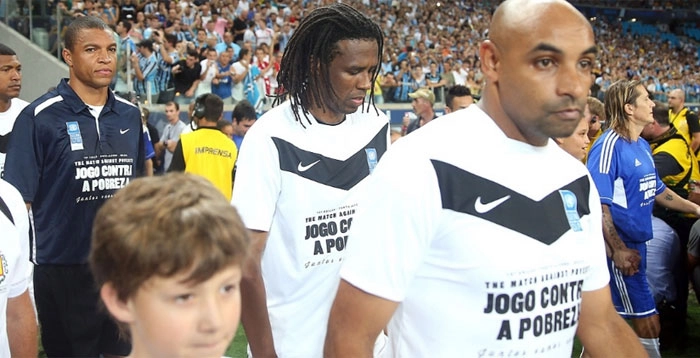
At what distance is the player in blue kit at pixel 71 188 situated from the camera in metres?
3.74

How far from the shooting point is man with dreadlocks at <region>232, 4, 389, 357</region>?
2.56 m

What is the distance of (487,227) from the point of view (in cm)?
181

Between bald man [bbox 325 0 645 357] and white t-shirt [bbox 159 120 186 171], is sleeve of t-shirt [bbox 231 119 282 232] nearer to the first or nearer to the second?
bald man [bbox 325 0 645 357]

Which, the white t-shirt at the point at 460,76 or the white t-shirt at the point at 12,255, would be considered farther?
the white t-shirt at the point at 460,76

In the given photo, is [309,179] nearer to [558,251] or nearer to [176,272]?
[558,251]

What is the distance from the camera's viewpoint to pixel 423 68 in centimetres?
1750

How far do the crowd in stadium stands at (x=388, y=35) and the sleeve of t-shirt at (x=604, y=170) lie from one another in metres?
0.67

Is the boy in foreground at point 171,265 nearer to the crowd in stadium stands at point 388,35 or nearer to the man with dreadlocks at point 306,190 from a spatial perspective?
the man with dreadlocks at point 306,190

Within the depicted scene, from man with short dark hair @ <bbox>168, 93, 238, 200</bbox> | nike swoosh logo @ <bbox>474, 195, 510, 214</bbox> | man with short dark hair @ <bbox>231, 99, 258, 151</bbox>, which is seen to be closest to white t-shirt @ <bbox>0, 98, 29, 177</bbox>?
man with short dark hair @ <bbox>168, 93, 238, 200</bbox>

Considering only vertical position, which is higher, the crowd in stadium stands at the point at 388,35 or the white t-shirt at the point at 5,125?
the crowd in stadium stands at the point at 388,35

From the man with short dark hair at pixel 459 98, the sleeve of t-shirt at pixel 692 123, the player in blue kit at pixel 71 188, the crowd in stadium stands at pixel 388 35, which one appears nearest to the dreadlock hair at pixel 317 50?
the player in blue kit at pixel 71 188

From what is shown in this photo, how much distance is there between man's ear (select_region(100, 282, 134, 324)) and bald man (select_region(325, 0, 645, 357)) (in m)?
0.56

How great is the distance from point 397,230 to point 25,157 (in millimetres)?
2518

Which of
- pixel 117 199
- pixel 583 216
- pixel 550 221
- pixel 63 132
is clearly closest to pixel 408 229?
pixel 550 221
